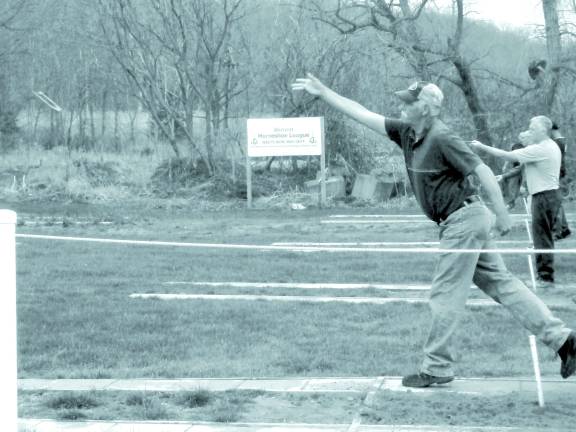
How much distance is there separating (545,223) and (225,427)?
7157 mm

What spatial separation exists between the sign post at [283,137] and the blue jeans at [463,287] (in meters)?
21.5

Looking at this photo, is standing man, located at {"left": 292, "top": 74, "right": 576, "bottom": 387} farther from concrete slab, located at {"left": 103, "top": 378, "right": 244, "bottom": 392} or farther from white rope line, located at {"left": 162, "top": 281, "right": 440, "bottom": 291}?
white rope line, located at {"left": 162, "top": 281, "right": 440, "bottom": 291}

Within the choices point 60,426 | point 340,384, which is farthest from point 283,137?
point 60,426

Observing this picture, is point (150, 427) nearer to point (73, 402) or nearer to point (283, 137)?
point (73, 402)

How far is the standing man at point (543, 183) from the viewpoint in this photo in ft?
39.8

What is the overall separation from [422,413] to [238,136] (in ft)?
84.2

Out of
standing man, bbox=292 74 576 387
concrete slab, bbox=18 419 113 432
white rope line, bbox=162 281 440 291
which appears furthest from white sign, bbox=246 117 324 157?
concrete slab, bbox=18 419 113 432

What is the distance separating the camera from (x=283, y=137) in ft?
95.2

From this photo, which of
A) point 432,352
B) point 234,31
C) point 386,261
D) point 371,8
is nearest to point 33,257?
point 386,261

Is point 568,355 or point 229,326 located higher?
point 568,355

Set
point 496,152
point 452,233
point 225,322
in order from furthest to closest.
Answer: point 225,322
point 496,152
point 452,233

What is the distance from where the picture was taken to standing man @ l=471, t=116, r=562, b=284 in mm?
12133

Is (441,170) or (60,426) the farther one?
(441,170)

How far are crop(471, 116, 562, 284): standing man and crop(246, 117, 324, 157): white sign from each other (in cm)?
1630
